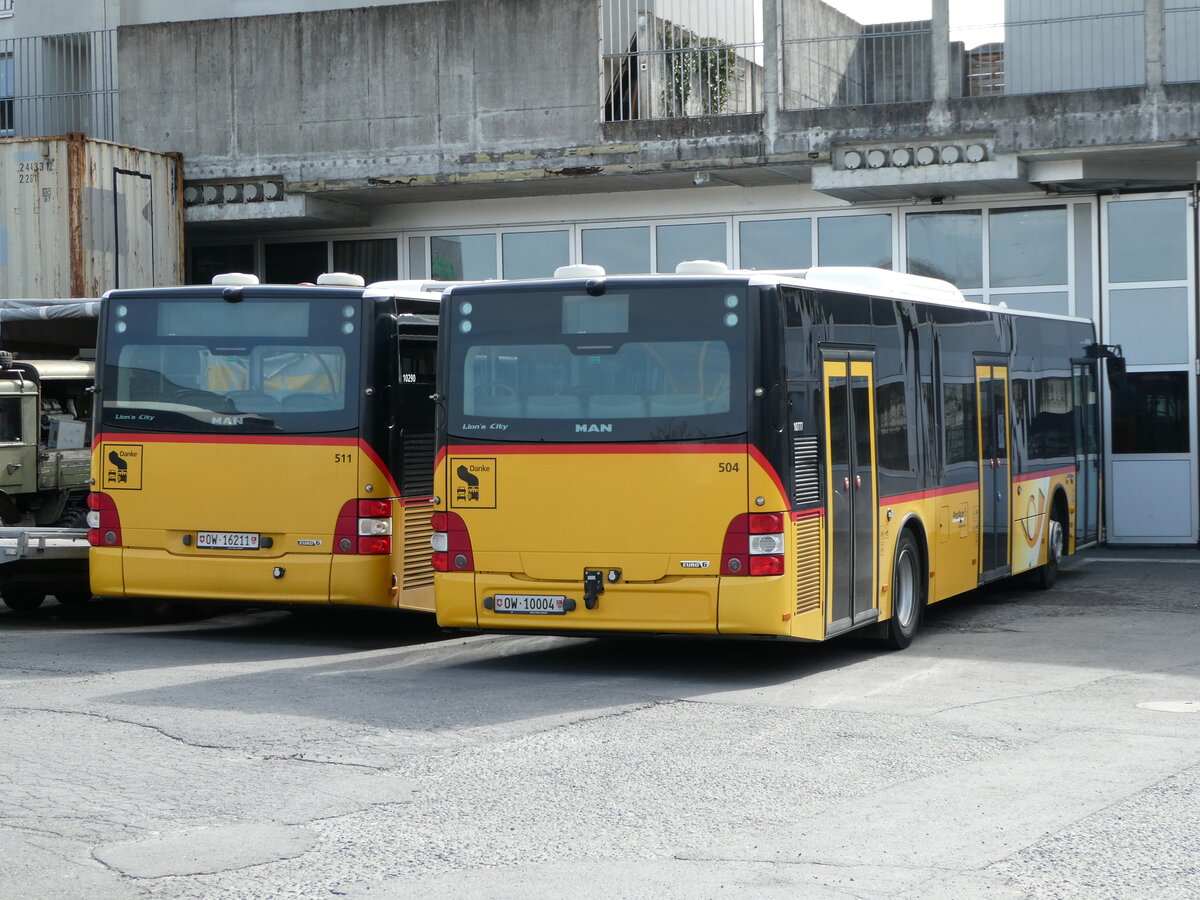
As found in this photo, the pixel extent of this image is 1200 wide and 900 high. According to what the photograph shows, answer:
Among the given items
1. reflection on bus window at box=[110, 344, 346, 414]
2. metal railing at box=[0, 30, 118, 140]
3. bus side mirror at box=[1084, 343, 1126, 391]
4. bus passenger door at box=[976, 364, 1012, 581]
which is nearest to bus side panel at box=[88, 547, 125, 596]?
reflection on bus window at box=[110, 344, 346, 414]

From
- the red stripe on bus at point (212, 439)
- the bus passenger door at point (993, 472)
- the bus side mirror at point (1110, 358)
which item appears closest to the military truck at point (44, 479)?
the red stripe on bus at point (212, 439)

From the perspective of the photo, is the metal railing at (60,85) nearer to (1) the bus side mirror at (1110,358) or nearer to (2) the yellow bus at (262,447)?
(2) the yellow bus at (262,447)

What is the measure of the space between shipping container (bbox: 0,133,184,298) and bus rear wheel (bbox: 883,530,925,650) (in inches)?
526

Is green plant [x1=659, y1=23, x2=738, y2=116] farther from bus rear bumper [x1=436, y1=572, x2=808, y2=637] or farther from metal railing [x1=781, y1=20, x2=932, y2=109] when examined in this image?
bus rear bumper [x1=436, y1=572, x2=808, y2=637]

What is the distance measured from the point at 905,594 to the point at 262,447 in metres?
5.12

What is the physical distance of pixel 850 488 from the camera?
39.8 feet

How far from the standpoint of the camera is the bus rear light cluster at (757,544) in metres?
11.0

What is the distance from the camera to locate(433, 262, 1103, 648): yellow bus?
11125 mm

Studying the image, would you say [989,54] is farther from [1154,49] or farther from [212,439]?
[212,439]

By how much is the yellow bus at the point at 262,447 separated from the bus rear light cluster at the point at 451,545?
4.38 feet

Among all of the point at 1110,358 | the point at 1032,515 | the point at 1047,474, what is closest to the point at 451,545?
the point at 1032,515

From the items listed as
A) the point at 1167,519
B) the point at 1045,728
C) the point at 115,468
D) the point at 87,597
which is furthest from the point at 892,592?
the point at 1167,519

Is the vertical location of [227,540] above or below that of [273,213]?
below

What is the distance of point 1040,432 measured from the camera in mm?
17531
